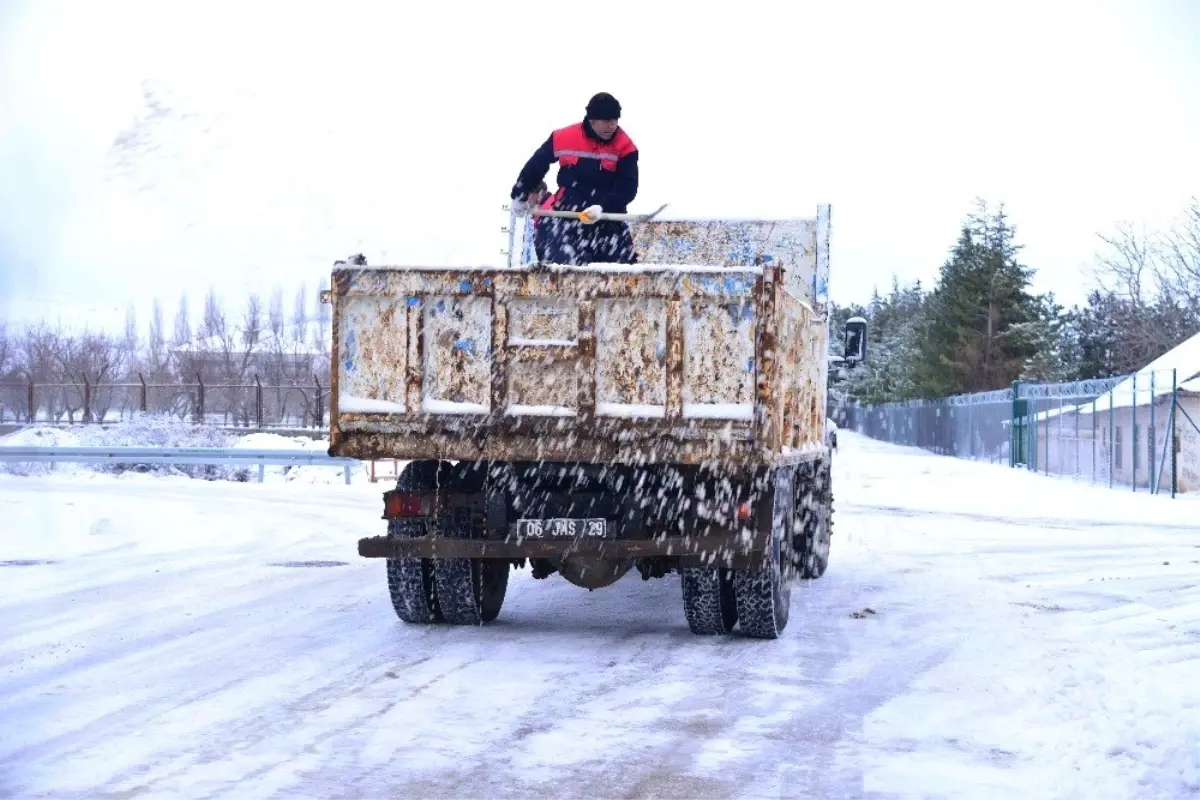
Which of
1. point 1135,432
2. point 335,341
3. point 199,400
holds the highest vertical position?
point 199,400

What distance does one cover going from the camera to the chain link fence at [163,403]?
1762 inches

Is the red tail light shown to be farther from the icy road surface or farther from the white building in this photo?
the white building

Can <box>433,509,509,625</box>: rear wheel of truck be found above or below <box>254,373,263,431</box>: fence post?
below

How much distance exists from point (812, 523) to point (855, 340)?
166 centimetres

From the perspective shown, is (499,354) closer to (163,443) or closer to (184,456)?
(184,456)

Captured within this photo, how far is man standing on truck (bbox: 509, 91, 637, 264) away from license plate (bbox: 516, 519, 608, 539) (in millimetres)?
2184

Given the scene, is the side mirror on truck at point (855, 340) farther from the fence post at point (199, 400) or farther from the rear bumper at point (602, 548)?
the fence post at point (199, 400)

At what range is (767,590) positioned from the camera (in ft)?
28.3

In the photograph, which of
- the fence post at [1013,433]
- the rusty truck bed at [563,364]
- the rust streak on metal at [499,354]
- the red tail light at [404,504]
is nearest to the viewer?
the rusty truck bed at [563,364]

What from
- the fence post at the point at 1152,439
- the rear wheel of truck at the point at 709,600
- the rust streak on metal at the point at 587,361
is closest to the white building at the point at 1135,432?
the fence post at the point at 1152,439

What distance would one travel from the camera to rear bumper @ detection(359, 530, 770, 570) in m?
8.23

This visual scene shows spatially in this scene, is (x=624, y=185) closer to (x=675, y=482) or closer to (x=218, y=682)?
(x=675, y=482)

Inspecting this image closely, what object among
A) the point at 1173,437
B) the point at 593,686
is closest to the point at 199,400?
the point at 1173,437

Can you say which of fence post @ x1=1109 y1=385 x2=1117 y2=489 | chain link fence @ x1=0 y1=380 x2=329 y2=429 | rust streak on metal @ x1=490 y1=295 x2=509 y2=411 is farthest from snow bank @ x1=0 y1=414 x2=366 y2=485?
rust streak on metal @ x1=490 y1=295 x2=509 y2=411
